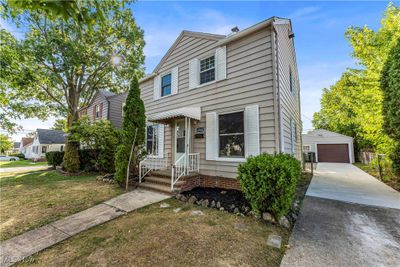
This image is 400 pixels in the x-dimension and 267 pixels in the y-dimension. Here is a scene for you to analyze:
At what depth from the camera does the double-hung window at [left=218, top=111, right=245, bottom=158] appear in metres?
6.01

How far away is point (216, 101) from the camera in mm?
6605

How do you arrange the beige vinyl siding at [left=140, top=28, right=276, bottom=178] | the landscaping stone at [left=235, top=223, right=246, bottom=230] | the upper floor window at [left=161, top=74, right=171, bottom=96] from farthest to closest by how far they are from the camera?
the upper floor window at [left=161, top=74, right=171, bottom=96], the beige vinyl siding at [left=140, top=28, right=276, bottom=178], the landscaping stone at [left=235, top=223, right=246, bottom=230]

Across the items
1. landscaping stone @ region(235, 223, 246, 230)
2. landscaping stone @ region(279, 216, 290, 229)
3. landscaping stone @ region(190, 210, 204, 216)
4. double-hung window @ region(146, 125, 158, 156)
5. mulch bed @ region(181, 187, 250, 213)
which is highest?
double-hung window @ region(146, 125, 158, 156)

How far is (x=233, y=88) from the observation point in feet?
20.3

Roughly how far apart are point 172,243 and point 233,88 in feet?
16.4

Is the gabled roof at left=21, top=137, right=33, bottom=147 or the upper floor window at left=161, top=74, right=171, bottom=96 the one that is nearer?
the upper floor window at left=161, top=74, right=171, bottom=96

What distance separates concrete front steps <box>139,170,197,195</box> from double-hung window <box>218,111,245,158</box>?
1604 millimetres

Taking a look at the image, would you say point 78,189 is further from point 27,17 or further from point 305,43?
point 305,43

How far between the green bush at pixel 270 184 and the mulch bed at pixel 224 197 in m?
0.61

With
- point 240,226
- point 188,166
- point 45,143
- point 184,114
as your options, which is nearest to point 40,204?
point 188,166

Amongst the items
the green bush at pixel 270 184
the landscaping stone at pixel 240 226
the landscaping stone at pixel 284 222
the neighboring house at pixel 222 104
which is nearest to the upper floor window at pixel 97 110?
the neighboring house at pixel 222 104


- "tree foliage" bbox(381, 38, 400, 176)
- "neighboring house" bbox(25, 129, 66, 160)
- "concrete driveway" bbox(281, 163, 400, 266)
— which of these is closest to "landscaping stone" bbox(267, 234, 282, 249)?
"concrete driveway" bbox(281, 163, 400, 266)

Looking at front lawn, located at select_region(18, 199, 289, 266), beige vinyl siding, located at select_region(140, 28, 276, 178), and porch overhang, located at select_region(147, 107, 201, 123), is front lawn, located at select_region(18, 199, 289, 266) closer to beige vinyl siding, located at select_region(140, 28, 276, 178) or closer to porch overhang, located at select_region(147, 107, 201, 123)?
beige vinyl siding, located at select_region(140, 28, 276, 178)

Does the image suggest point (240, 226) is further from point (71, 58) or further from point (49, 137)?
point (49, 137)
